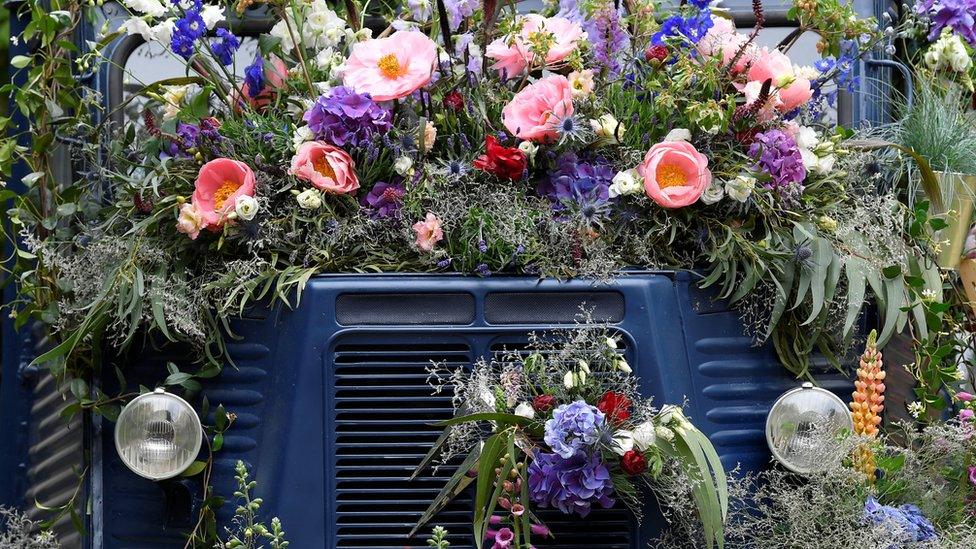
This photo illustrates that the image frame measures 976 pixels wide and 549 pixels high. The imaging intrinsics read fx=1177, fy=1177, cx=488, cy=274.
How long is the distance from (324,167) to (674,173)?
2.80ft

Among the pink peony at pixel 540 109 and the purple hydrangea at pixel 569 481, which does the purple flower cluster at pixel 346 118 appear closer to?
the pink peony at pixel 540 109

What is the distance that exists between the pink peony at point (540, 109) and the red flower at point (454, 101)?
139 millimetres

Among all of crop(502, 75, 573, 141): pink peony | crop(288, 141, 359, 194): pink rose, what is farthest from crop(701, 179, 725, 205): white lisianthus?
crop(288, 141, 359, 194): pink rose

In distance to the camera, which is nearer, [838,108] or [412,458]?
[412,458]

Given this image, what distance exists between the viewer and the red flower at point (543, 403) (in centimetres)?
261

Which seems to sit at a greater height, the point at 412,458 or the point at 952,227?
the point at 952,227

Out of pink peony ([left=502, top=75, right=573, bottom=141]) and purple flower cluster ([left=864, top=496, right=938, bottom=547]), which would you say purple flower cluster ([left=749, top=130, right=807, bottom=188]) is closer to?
pink peony ([left=502, top=75, right=573, bottom=141])

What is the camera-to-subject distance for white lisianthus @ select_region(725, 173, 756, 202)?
2.81 m

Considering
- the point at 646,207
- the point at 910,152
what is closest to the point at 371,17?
the point at 646,207

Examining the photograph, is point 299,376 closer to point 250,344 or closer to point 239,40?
point 250,344

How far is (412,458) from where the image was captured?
8.95ft

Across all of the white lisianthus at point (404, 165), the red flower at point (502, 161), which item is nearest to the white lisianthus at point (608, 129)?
the red flower at point (502, 161)

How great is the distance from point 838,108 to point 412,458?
5.14 ft

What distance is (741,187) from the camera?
2.82 meters
